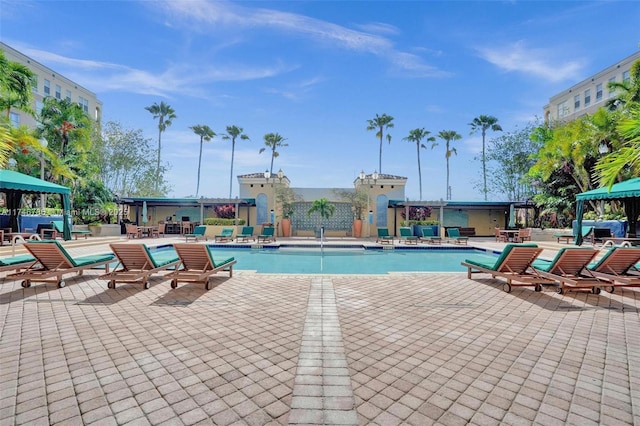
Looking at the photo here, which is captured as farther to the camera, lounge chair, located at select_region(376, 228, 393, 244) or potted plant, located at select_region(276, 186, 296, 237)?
potted plant, located at select_region(276, 186, 296, 237)

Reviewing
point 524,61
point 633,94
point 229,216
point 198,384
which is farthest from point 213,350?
point 633,94

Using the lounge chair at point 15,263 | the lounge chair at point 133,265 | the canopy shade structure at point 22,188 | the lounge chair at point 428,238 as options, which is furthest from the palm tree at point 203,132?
the lounge chair at point 133,265

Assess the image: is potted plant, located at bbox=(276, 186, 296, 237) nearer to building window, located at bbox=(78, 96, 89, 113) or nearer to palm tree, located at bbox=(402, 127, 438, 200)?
palm tree, located at bbox=(402, 127, 438, 200)

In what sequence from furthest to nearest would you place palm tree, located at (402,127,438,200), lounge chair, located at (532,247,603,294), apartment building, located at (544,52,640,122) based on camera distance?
palm tree, located at (402,127,438,200), apartment building, located at (544,52,640,122), lounge chair, located at (532,247,603,294)

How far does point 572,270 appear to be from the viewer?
619 centimetres

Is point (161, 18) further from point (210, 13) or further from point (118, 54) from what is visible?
point (118, 54)

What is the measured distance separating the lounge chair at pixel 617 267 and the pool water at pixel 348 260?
3852mm

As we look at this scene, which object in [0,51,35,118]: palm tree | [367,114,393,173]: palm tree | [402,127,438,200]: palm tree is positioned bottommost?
[0,51,35,118]: palm tree

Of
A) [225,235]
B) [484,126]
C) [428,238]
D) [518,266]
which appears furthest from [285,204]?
[484,126]

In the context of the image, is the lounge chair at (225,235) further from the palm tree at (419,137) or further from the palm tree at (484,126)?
the palm tree at (484,126)

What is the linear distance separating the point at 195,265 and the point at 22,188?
8.78 meters

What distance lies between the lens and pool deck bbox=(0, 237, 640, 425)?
2.16m

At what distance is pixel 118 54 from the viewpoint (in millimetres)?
11547

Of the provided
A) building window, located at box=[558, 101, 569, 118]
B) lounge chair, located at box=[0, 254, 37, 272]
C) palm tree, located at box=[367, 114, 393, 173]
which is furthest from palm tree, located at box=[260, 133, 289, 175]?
building window, located at box=[558, 101, 569, 118]
